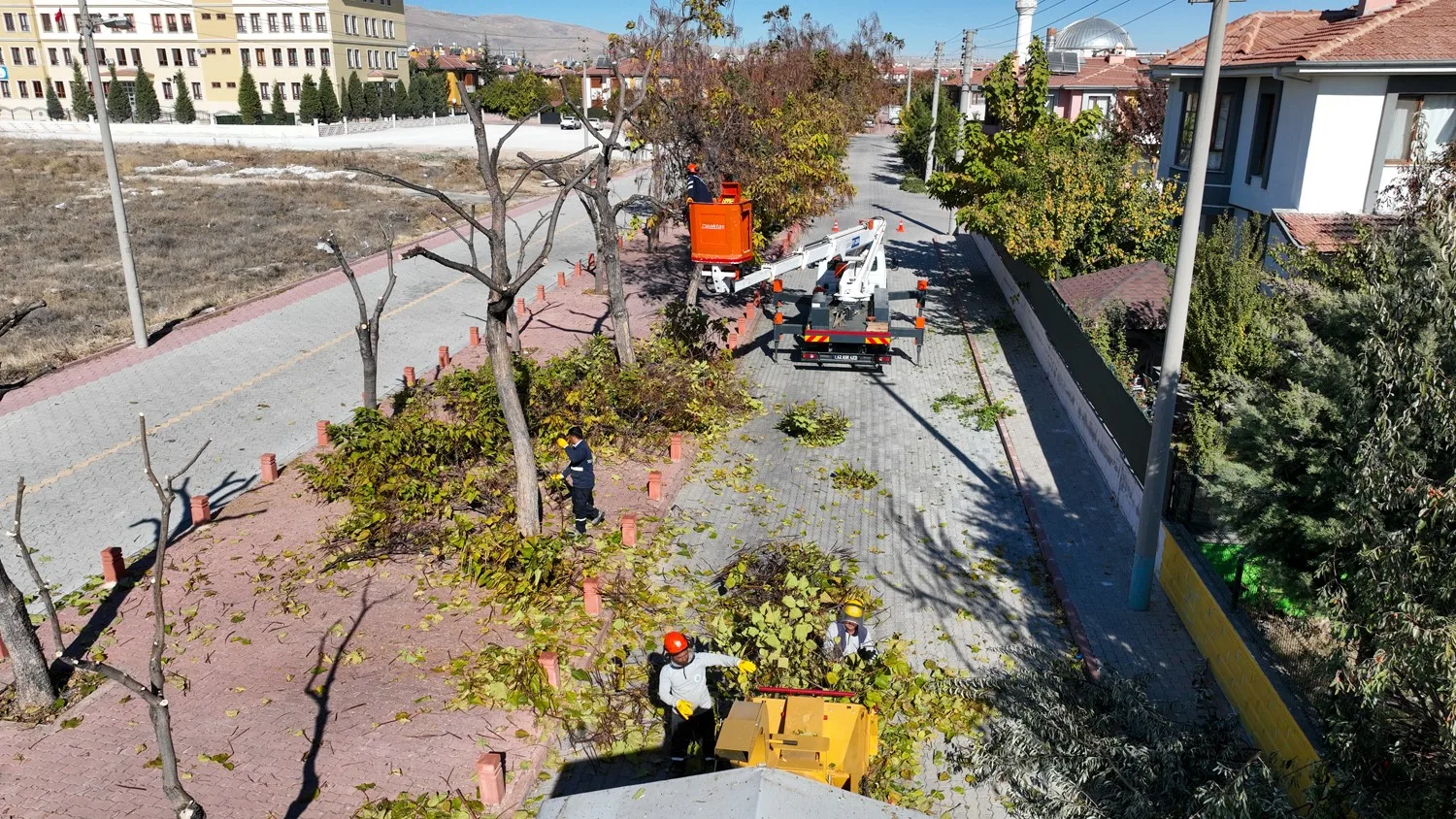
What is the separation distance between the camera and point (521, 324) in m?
23.0

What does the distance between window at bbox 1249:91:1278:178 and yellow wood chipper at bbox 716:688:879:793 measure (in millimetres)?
18901

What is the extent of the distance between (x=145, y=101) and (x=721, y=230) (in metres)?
72.9

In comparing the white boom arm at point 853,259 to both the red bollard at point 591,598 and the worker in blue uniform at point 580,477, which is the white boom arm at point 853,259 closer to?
the worker in blue uniform at point 580,477

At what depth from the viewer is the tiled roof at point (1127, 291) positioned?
61.0 ft

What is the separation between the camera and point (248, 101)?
71.3 meters

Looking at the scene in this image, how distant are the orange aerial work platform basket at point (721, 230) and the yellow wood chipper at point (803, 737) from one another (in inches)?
451

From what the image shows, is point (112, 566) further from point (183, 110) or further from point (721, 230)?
point (183, 110)

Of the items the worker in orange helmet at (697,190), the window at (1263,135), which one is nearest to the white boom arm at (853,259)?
the worker in orange helmet at (697,190)

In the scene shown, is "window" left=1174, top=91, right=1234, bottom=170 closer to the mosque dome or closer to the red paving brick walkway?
the red paving brick walkway

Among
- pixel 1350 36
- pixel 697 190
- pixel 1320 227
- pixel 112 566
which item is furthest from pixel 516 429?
pixel 1350 36

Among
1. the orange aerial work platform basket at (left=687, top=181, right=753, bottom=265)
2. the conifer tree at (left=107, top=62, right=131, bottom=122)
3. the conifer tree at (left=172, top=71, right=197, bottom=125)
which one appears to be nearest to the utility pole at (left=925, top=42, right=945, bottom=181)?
the orange aerial work platform basket at (left=687, top=181, right=753, bottom=265)

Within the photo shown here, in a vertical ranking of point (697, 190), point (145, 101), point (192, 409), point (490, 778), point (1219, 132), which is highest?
point (145, 101)

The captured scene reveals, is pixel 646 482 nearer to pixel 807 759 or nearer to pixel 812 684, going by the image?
pixel 812 684

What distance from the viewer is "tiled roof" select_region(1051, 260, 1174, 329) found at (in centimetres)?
1858
